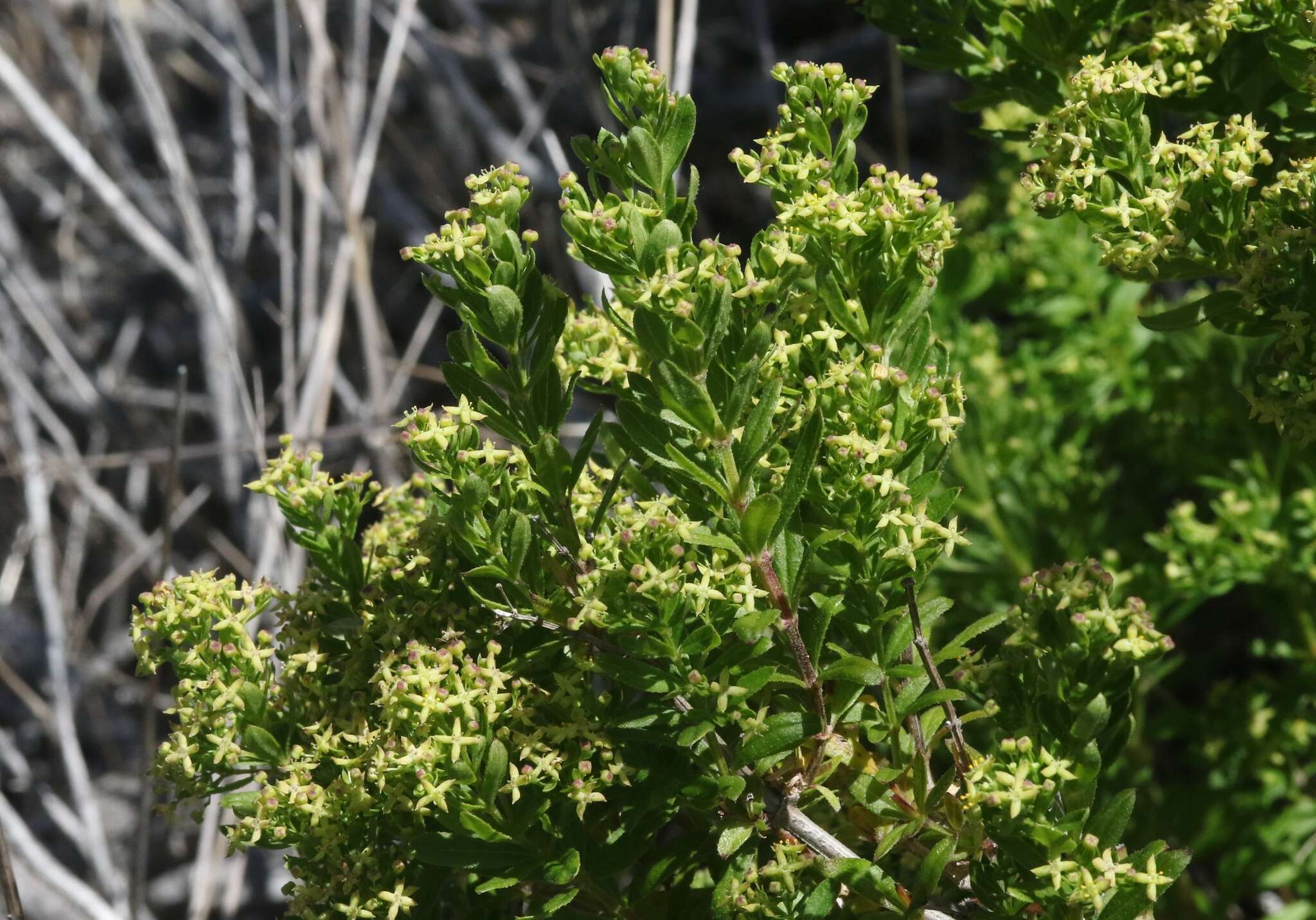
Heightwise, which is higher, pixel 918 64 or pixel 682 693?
pixel 918 64

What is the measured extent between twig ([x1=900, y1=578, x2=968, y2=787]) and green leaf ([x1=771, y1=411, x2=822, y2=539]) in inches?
6.6

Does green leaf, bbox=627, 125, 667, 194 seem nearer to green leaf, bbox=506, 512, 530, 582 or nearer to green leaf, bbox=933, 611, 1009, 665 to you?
green leaf, bbox=506, 512, 530, 582

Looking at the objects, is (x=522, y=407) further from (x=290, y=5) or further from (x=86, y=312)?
(x=86, y=312)

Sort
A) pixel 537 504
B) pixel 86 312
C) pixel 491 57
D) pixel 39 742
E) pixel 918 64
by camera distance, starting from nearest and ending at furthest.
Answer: pixel 537 504, pixel 918 64, pixel 491 57, pixel 39 742, pixel 86 312

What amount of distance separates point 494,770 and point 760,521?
319mm

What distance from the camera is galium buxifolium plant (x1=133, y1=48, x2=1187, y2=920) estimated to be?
1.04 m

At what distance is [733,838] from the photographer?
1.08 meters

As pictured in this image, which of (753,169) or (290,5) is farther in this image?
(290,5)

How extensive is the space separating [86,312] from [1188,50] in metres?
3.63

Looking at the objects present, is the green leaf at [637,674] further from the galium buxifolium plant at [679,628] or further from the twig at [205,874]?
the twig at [205,874]

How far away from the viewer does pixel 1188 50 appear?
Answer: 133cm

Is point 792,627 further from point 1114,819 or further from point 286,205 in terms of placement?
point 286,205

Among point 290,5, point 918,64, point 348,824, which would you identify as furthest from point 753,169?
point 290,5

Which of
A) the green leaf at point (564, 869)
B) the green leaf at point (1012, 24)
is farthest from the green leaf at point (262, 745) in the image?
the green leaf at point (1012, 24)
